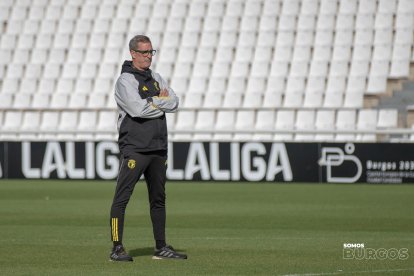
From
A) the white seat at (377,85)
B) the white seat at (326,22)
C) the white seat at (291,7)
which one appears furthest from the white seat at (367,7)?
the white seat at (377,85)

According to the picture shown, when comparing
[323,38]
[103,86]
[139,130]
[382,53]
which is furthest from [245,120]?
[139,130]

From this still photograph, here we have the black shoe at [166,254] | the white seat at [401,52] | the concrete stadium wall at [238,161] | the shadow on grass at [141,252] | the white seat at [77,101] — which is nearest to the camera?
the black shoe at [166,254]

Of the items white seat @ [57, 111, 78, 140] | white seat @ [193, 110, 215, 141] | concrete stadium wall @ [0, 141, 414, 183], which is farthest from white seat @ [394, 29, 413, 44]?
white seat @ [57, 111, 78, 140]

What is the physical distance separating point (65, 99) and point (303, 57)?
7.10m

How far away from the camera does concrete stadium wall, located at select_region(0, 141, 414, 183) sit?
21.9 metres

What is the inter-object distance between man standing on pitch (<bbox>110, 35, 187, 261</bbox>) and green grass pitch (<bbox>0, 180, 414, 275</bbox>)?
475 millimetres

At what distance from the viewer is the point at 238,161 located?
23.0 metres

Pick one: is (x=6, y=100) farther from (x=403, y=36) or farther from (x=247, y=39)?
(x=403, y=36)

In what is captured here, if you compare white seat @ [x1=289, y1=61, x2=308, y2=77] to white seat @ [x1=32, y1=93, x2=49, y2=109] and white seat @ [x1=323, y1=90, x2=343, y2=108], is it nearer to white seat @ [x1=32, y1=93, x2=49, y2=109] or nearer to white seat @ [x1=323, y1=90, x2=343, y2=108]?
white seat @ [x1=323, y1=90, x2=343, y2=108]

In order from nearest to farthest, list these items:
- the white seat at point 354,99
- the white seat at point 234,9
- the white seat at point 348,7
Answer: the white seat at point 354,99 < the white seat at point 348,7 < the white seat at point 234,9

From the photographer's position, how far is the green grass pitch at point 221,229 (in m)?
8.67

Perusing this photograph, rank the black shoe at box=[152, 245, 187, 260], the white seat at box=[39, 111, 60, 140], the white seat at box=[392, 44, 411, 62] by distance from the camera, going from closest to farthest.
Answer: the black shoe at box=[152, 245, 187, 260], the white seat at box=[392, 44, 411, 62], the white seat at box=[39, 111, 60, 140]

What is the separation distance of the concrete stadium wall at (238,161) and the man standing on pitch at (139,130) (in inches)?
516

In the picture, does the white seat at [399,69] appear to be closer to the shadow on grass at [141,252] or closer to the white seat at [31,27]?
the white seat at [31,27]
